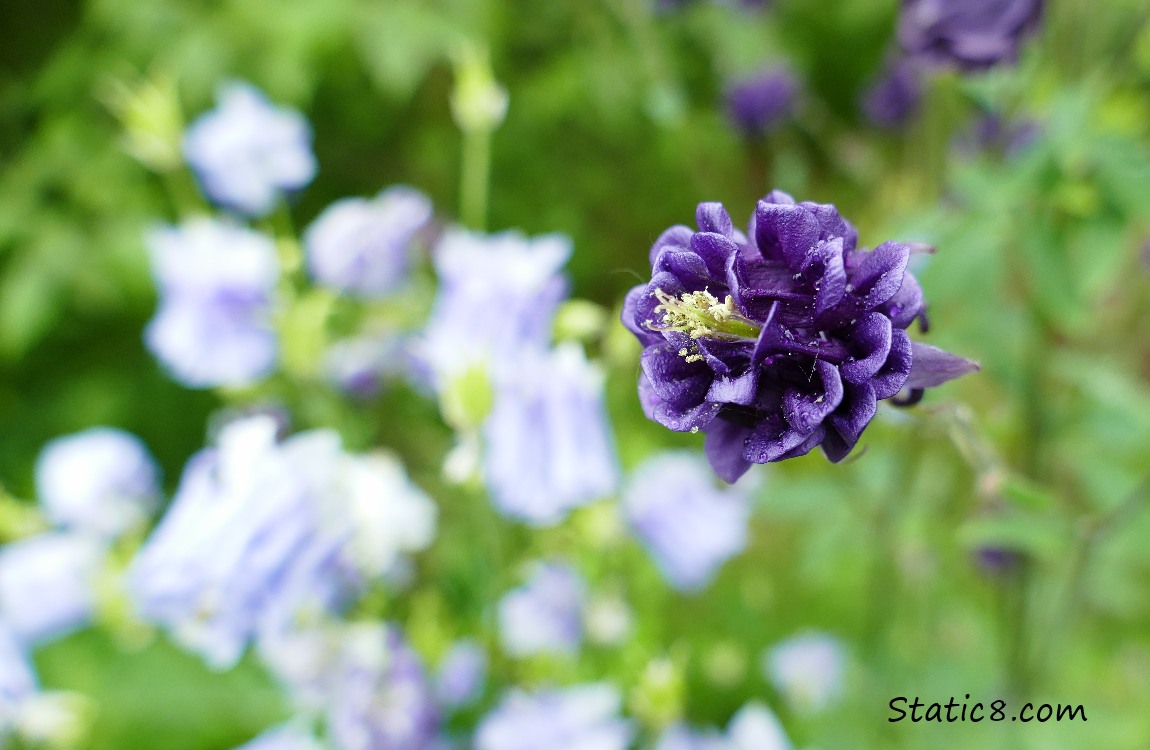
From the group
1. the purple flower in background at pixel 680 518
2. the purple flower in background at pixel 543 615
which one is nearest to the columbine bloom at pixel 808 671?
the purple flower in background at pixel 680 518

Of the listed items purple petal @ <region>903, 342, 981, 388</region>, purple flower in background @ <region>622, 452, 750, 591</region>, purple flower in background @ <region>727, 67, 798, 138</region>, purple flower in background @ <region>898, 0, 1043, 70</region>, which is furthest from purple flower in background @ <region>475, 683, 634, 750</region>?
purple flower in background @ <region>727, 67, 798, 138</region>

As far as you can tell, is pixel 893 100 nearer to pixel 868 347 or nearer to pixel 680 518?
pixel 680 518

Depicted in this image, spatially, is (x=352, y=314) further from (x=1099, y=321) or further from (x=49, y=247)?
(x=1099, y=321)

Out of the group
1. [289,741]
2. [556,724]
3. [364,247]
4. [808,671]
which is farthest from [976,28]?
[808,671]

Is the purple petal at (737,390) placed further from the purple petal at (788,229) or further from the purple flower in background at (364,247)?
the purple flower in background at (364,247)

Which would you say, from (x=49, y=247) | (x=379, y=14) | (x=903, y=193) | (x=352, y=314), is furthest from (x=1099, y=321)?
(x=49, y=247)

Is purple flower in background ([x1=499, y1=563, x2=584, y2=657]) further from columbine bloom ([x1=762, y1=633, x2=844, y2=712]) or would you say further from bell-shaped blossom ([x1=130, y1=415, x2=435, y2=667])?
columbine bloom ([x1=762, y1=633, x2=844, y2=712])
